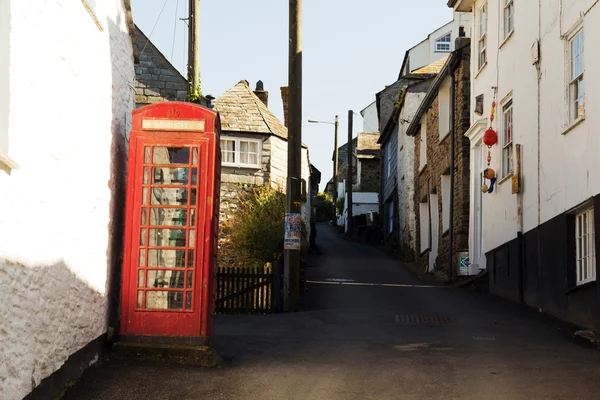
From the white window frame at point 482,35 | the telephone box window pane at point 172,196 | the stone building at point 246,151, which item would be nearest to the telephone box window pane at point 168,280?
the telephone box window pane at point 172,196

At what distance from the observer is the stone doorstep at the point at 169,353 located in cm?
875

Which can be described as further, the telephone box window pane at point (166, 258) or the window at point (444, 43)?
the window at point (444, 43)

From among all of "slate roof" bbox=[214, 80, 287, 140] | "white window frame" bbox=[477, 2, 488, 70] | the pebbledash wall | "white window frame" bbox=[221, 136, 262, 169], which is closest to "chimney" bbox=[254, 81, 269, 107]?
"slate roof" bbox=[214, 80, 287, 140]

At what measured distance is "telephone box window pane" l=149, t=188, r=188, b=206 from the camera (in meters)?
8.95

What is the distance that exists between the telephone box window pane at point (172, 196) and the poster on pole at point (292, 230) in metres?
7.21

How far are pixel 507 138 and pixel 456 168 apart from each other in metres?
5.36

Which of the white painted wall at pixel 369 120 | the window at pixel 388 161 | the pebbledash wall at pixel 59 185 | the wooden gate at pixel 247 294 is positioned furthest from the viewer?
the white painted wall at pixel 369 120

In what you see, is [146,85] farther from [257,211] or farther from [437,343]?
[437,343]

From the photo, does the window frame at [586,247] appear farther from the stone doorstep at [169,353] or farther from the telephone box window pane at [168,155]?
the telephone box window pane at [168,155]

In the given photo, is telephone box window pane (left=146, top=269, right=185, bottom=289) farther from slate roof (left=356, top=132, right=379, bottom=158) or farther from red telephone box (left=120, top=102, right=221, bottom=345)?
slate roof (left=356, top=132, right=379, bottom=158)

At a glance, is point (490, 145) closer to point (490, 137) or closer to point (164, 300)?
point (490, 137)

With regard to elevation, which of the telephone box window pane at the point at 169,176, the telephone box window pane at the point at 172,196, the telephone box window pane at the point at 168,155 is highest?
the telephone box window pane at the point at 168,155

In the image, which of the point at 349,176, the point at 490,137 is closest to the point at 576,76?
the point at 490,137

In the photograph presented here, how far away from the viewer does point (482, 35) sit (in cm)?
2067
